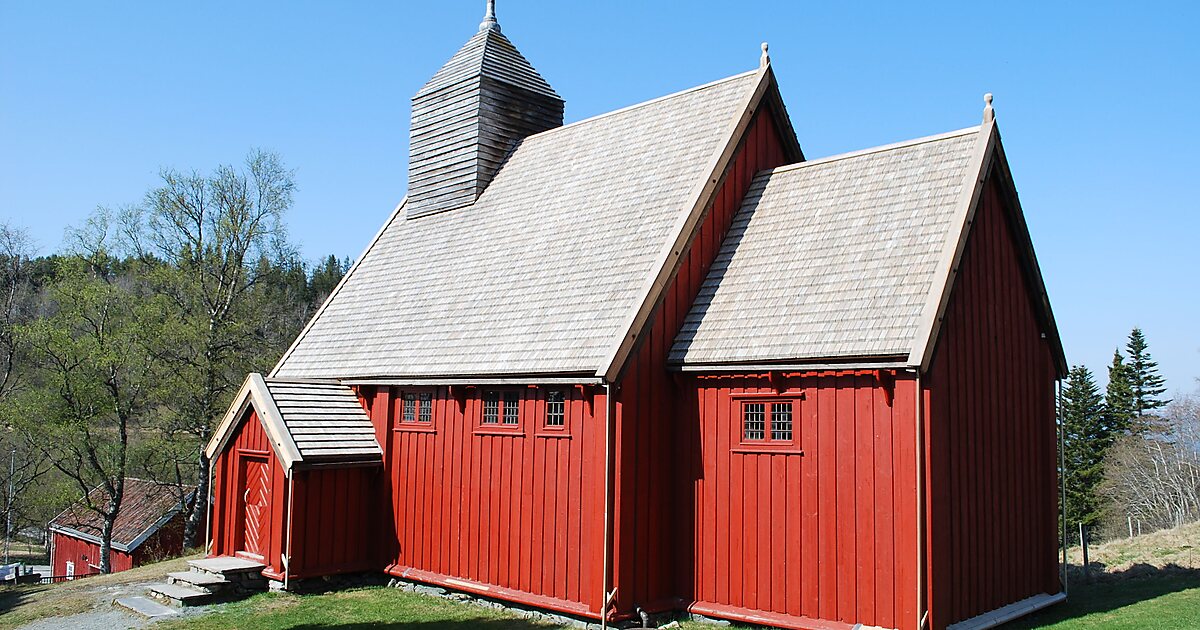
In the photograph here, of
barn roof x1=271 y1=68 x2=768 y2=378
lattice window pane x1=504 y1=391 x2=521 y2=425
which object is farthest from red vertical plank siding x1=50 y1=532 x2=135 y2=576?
lattice window pane x1=504 y1=391 x2=521 y2=425

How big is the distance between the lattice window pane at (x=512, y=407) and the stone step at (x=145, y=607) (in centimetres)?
624

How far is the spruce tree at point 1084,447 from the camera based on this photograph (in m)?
47.1

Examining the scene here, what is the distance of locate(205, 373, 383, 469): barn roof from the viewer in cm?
1611

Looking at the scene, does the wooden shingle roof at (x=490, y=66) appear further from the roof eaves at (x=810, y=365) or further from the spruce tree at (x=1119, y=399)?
the spruce tree at (x=1119, y=399)

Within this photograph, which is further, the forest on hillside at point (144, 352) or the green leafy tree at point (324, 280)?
the green leafy tree at point (324, 280)

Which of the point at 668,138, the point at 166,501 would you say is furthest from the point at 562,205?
the point at 166,501

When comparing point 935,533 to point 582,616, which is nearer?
point 935,533

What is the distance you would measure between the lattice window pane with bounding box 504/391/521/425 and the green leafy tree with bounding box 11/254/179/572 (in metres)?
18.4

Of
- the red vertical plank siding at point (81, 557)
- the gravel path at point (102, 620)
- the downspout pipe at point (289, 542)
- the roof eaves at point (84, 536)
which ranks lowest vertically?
the red vertical plank siding at point (81, 557)

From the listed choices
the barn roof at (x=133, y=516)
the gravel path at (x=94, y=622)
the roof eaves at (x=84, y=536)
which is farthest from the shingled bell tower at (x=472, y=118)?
the roof eaves at (x=84, y=536)

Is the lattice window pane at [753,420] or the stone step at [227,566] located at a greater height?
the lattice window pane at [753,420]

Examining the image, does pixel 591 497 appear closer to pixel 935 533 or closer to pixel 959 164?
pixel 935 533

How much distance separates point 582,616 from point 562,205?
26.7 feet

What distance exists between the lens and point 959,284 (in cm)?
1241
